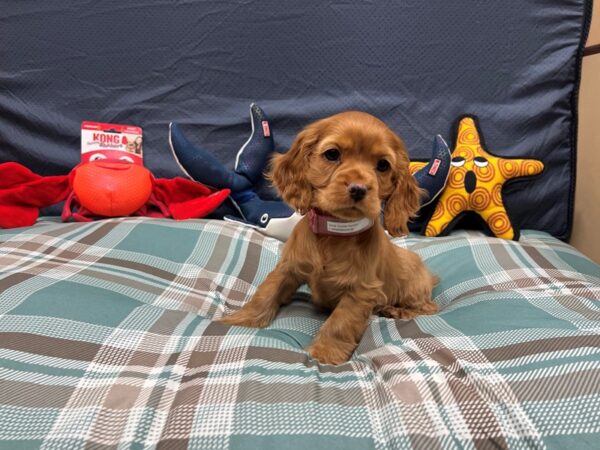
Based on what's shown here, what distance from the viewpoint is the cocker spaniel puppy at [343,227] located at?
4.34ft

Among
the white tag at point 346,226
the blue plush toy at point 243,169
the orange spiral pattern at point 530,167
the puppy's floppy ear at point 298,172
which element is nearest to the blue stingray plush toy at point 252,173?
the blue plush toy at point 243,169

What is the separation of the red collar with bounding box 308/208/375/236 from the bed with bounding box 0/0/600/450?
323 millimetres

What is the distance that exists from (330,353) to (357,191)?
46 cm

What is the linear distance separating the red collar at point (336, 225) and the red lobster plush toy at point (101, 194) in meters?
1.05

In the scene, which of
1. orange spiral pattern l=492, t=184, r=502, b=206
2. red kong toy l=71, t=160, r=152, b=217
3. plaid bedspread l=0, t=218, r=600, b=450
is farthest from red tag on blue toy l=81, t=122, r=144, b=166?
orange spiral pattern l=492, t=184, r=502, b=206

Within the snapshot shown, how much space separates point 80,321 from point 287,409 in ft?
2.11

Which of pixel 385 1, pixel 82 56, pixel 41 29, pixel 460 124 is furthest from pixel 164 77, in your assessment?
pixel 460 124

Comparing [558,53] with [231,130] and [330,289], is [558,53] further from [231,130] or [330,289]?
[330,289]

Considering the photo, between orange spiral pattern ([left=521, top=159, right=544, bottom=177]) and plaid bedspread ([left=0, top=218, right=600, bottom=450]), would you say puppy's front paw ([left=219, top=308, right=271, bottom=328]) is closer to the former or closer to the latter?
plaid bedspread ([left=0, top=218, right=600, bottom=450])

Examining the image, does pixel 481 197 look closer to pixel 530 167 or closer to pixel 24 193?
pixel 530 167

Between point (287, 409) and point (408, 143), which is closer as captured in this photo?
point (287, 409)

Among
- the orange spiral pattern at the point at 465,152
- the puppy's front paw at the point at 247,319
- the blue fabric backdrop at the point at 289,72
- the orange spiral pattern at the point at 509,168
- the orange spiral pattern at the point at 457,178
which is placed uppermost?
the blue fabric backdrop at the point at 289,72

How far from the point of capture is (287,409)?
3.04ft

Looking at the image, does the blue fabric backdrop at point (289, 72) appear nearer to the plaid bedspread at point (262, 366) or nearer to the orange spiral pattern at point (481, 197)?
the orange spiral pattern at point (481, 197)
